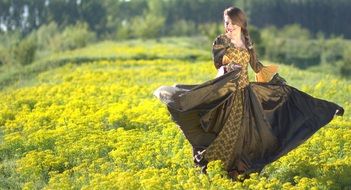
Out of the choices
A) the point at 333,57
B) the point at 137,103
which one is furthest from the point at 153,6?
the point at 137,103

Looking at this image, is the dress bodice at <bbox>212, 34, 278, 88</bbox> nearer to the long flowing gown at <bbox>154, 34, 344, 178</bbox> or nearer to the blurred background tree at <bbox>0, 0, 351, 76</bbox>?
the long flowing gown at <bbox>154, 34, 344, 178</bbox>

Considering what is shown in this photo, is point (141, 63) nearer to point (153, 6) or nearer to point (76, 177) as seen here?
point (76, 177)

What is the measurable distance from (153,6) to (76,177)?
92.0 m

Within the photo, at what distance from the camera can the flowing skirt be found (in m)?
7.36

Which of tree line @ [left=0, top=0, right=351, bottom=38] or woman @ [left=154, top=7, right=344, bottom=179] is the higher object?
woman @ [left=154, top=7, right=344, bottom=179]

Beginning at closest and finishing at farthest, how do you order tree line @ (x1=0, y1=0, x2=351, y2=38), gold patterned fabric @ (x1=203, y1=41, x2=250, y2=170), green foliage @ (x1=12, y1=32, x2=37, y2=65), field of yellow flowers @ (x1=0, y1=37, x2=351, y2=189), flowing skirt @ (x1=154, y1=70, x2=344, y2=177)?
field of yellow flowers @ (x1=0, y1=37, x2=351, y2=189) < flowing skirt @ (x1=154, y1=70, x2=344, y2=177) < gold patterned fabric @ (x1=203, y1=41, x2=250, y2=170) < green foliage @ (x1=12, y1=32, x2=37, y2=65) < tree line @ (x1=0, y1=0, x2=351, y2=38)

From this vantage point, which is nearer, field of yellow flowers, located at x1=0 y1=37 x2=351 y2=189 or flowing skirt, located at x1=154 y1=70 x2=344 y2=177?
field of yellow flowers, located at x1=0 y1=37 x2=351 y2=189

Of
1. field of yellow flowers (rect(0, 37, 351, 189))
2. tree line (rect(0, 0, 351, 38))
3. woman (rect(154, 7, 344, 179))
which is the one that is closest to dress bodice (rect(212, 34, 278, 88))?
woman (rect(154, 7, 344, 179))

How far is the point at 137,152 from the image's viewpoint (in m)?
8.45

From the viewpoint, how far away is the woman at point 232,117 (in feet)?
24.2

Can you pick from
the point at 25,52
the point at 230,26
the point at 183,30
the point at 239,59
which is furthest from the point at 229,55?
the point at 183,30

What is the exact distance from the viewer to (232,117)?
748 cm

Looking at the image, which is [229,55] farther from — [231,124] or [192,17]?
[192,17]

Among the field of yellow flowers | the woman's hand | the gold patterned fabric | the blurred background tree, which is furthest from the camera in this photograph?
the blurred background tree
